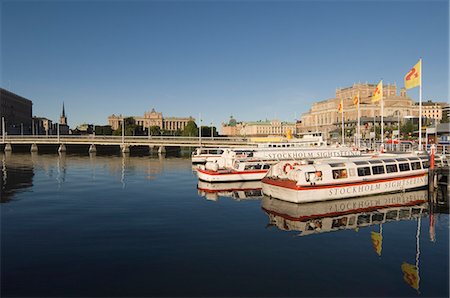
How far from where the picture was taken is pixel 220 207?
111 ft

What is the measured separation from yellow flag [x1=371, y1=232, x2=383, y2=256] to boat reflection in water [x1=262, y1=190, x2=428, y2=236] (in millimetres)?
2136

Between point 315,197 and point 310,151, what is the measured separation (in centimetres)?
4151

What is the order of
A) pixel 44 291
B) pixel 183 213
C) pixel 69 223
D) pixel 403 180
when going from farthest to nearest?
pixel 403 180 → pixel 183 213 → pixel 69 223 → pixel 44 291

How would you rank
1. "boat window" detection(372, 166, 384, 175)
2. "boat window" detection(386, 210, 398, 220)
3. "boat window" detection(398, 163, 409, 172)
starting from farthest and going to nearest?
"boat window" detection(398, 163, 409, 172) < "boat window" detection(372, 166, 384, 175) < "boat window" detection(386, 210, 398, 220)

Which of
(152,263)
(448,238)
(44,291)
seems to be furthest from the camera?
(448,238)

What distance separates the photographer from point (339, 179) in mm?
34250

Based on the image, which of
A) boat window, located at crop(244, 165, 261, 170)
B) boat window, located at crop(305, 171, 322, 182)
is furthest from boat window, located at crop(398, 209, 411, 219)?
boat window, located at crop(244, 165, 261, 170)

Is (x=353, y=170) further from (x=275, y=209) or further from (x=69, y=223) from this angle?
(x=69, y=223)

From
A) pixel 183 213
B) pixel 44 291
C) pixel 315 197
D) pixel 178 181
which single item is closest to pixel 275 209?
pixel 315 197

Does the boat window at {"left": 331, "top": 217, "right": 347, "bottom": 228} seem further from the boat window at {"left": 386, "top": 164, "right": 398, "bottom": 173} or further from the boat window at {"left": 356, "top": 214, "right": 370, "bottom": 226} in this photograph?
the boat window at {"left": 386, "top": 164, "right": 398, "bottom": 173}

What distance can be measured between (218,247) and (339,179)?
703 inches

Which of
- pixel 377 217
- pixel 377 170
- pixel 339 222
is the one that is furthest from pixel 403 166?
pixel 339 222

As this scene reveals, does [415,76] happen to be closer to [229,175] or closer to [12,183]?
[229,175]

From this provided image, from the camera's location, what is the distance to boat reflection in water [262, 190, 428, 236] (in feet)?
87.4
